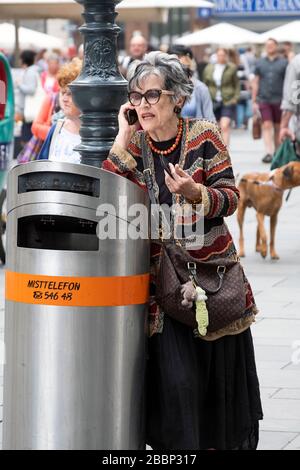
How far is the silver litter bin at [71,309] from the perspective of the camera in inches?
181

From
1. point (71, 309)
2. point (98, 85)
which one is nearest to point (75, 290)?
point (71, 309)

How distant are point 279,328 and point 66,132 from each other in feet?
6.46

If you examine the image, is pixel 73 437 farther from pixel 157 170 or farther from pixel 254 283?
pixel 254 283

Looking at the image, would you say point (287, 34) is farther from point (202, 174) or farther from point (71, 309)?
point (71, 309)

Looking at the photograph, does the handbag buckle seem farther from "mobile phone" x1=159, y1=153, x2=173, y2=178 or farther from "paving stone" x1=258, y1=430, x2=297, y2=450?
"paving stone" x1=258, y1=430, x2=297, y2=450

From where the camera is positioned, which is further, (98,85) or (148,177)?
Answer: (98,85)

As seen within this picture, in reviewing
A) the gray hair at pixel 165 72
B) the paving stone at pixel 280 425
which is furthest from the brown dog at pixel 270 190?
the gray hair at pixel 165 72

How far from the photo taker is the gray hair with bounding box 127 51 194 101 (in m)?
4.84

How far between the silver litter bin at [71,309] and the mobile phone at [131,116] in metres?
Answer: 0.36

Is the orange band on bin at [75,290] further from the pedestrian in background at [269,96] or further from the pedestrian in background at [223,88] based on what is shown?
the pedestrian in background at [223,88]

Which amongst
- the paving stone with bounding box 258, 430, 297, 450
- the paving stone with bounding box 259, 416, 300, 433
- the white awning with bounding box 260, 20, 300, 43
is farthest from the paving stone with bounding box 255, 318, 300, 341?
the white awning with bounding box 260, 20, 300, 43

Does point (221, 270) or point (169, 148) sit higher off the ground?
point (169, 148)

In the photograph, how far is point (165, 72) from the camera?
191 inches

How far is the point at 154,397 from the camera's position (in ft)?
16.2
